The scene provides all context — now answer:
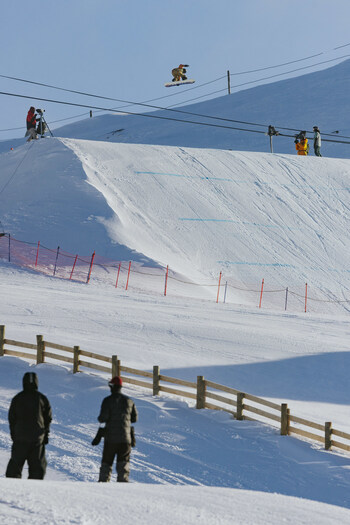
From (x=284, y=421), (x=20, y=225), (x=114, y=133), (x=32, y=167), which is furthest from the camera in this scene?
(x=114, y=133)

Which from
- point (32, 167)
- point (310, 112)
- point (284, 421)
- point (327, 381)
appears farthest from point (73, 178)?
point (310, 112)

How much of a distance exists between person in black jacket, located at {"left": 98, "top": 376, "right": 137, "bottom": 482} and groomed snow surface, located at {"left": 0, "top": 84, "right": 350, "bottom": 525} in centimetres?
39

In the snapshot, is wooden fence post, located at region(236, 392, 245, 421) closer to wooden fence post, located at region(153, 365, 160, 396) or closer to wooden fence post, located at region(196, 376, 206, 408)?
wooden fence post, located at region(196, 376, 206, 408)

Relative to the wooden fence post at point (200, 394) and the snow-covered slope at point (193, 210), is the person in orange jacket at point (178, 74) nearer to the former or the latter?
the snow-covered slope at point (193, 210)

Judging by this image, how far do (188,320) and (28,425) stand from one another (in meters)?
16.2

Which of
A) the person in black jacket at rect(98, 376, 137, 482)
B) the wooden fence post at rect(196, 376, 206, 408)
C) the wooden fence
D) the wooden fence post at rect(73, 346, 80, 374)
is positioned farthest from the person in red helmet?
the person in black jacket at rect(98, 376, 137, 482)

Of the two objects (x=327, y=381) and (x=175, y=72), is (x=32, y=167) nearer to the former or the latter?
(x=175, y=72)

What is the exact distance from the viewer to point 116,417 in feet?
26.6

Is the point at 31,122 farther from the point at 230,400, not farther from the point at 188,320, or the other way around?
the point at 230,400

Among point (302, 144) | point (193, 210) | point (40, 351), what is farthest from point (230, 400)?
point (302, 144)

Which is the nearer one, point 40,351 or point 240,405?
point 240,405

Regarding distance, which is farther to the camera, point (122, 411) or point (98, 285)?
point (98, 285)

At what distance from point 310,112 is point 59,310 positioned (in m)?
51.6

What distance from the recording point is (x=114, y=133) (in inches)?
2758
